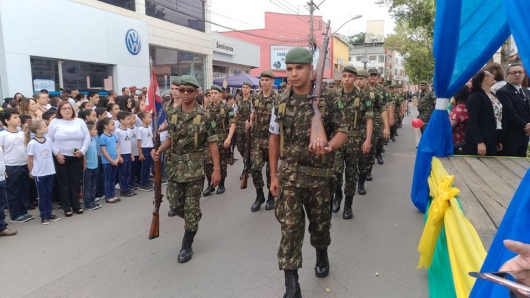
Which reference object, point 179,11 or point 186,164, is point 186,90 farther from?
point 179,11

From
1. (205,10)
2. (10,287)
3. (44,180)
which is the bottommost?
(10,287)

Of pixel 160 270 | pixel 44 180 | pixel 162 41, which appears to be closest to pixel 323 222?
pixel 160 270

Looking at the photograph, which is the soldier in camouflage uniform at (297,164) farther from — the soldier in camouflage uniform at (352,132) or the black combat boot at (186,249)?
the soldier in camouflage uniform at (352,132)

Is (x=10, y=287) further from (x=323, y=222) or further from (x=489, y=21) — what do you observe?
(x=489, y=21)

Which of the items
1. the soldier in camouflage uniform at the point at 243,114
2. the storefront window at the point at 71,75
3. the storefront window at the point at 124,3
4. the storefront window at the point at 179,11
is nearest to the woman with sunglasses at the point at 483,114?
the soldier in camouflage uniform at the point at 243,114

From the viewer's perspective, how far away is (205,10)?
2022 centimetres

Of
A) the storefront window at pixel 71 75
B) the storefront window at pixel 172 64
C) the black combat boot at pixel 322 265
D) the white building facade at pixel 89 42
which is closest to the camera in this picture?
the black combat boot at pixel 322 265

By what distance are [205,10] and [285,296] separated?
1970 cm

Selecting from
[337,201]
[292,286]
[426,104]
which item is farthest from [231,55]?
[292,286]

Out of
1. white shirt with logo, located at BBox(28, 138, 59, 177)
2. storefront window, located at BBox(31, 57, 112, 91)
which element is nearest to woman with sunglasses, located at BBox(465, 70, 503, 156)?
white shirt with logo, located at BBox(28, 138, 59, 177)

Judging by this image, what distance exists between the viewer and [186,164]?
12.6 ft

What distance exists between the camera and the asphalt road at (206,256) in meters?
3.26

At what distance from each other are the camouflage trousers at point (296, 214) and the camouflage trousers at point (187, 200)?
1.16 m

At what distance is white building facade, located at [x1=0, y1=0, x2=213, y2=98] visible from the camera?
1013 centimetres
